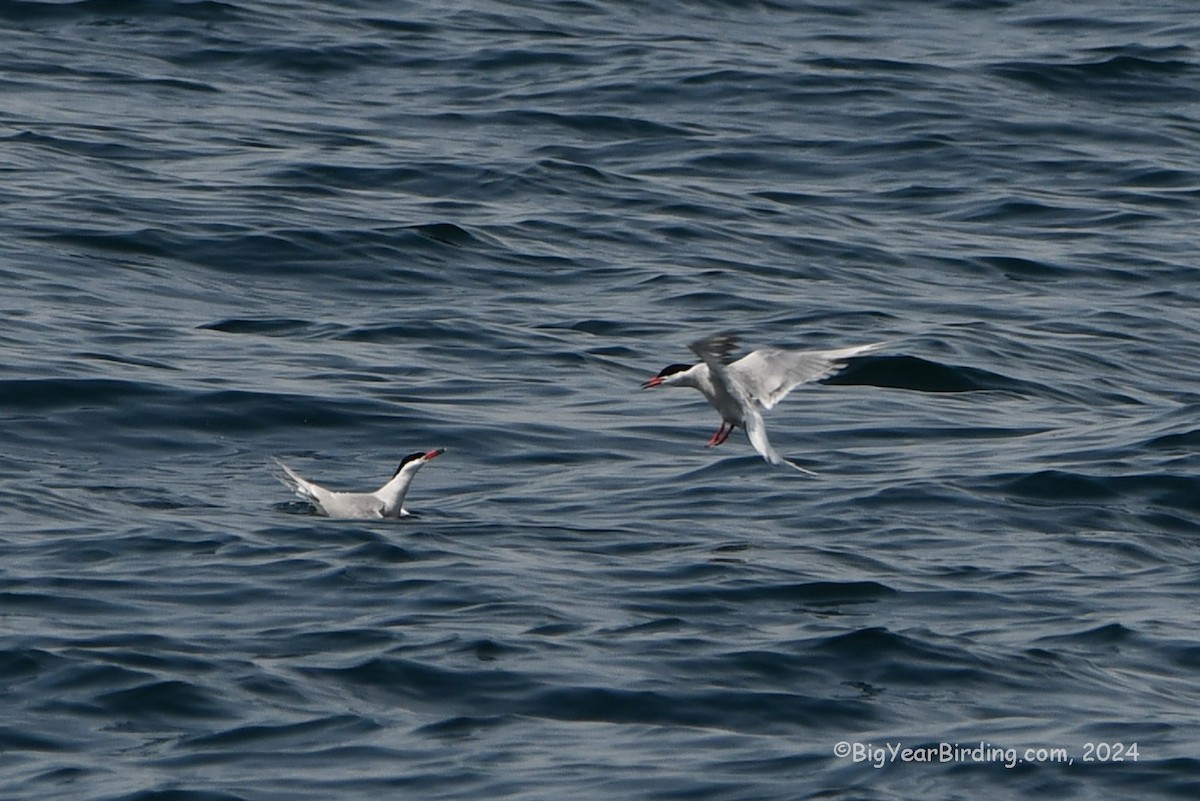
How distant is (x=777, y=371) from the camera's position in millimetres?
11195

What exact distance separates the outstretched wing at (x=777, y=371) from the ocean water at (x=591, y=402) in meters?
0.69

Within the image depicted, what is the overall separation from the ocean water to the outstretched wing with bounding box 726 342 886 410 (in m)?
0.69

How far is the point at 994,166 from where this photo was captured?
1966 cm

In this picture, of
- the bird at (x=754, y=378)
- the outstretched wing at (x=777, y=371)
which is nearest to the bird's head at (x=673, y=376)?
the bird at (x=754, y=378)

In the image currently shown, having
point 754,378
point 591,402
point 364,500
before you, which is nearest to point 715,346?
point 754,378

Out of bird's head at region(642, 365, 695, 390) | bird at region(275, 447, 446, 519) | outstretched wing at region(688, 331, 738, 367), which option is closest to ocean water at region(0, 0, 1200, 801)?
bird at region(275, 447, 446, 519)

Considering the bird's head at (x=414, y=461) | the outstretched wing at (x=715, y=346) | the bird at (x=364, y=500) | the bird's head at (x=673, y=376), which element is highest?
the outstretched wing at (x=715, y=346)

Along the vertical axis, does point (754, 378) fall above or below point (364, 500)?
above

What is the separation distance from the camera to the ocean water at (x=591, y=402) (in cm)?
816

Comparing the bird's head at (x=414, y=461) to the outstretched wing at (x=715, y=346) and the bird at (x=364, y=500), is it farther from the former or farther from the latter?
the outstretched wing at (x=715, y=346)

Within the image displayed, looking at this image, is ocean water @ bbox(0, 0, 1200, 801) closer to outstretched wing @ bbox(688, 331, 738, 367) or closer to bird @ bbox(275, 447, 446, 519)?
bird @ bbox(275, 447, 446, 519)

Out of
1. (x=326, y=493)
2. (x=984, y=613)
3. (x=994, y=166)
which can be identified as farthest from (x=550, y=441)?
(x=994, y=166)

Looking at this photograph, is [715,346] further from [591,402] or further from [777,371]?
[591,402]

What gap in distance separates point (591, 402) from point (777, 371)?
252 centimetres
